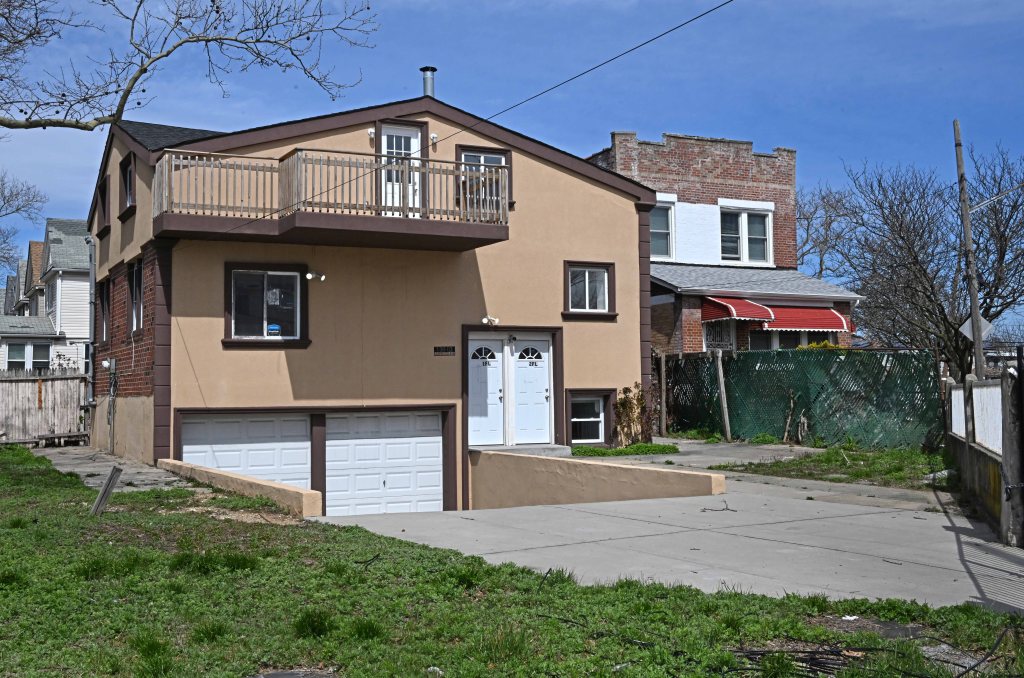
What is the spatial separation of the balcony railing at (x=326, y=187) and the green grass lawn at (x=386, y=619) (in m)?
10.1

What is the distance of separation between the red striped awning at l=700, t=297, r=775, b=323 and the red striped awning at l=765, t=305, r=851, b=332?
394 millimetres

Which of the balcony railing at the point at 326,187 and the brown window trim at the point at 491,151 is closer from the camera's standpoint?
the balcony railing at the point at 326,187

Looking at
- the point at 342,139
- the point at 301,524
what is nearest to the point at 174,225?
the point at 342,139

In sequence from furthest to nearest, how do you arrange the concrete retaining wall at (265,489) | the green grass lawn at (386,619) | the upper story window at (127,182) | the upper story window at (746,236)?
the upper story window at (746,236) → the upper story window at (127,182) → the concrete retaining wall at (265,489) → the green grass lawn at (386,619)

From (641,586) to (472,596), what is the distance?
117 cm

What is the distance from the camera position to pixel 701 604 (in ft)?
20.9

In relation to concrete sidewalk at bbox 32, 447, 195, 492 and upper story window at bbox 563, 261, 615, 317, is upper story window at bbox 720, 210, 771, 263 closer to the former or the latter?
upper story window at bbox 563, 261, 615, 317

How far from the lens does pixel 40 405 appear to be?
1003 inches

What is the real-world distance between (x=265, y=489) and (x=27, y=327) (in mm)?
33763

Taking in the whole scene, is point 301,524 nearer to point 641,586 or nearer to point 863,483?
point 641,586

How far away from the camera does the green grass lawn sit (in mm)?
5250

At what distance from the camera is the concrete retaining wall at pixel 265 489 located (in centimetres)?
1148

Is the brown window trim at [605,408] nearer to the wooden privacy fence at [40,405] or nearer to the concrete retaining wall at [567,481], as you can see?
the concrete retaining wall at [567,481]

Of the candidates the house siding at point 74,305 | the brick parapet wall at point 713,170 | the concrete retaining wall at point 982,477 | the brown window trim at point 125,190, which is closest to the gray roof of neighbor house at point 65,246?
the house siding at point 74,305
